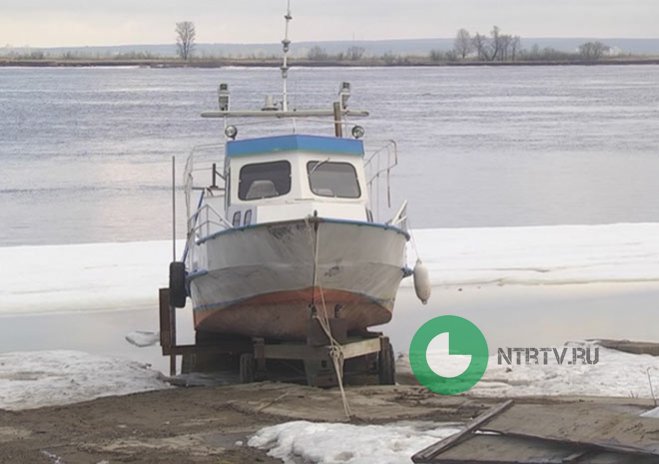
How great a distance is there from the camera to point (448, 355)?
1630cm

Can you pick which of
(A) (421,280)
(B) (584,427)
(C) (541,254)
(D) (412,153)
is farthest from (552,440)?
(D) (412,153)

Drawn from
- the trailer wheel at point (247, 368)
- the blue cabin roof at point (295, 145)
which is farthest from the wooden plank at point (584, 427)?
the blue cabin roof at point (295, 145)

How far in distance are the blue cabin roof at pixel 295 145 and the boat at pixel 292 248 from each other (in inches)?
0.5

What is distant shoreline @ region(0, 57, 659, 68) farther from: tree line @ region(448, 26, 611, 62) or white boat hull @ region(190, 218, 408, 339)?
white boat hull @ region(190, 218, 408, 339)

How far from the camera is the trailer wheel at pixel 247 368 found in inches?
585

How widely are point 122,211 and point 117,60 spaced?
539ft

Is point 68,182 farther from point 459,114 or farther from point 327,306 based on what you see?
point 459,114

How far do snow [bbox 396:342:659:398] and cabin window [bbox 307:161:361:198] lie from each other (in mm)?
2147

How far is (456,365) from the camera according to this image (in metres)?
15.5

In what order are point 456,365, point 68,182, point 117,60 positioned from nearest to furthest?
point 456,365, point 68,182, point 117,60

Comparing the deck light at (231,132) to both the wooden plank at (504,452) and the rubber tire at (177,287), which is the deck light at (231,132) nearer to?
the rubber tire at (177,287)

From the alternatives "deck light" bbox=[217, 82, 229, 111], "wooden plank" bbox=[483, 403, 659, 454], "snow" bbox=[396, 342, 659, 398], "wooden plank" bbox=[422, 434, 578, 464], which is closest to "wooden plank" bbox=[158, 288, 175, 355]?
"deck light" bbox=[217, 82, 229, 111]

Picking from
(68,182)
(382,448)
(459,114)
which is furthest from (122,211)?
(459,114)

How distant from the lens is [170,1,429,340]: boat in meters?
14.2
